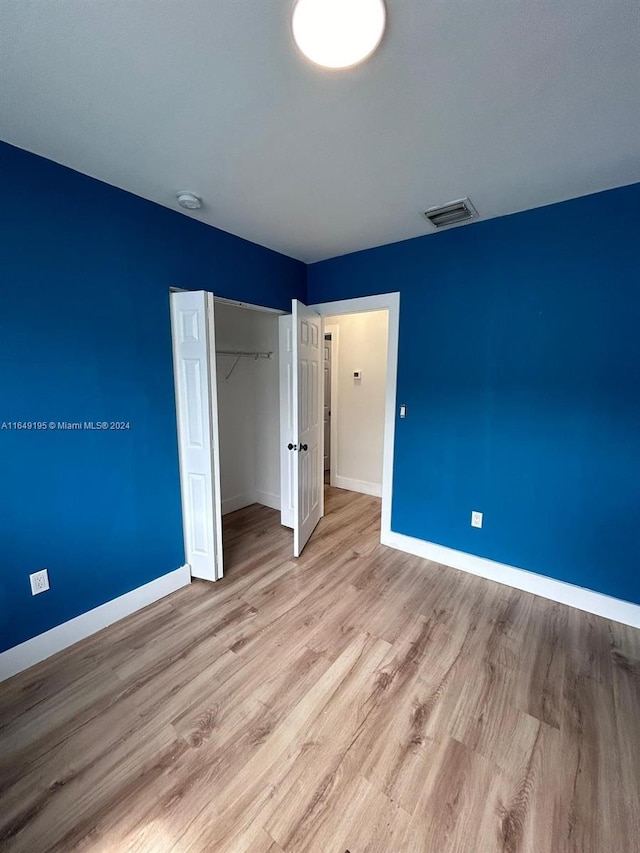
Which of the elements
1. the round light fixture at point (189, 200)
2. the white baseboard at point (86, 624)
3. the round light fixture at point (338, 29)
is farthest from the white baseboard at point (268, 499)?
the round light fixture at point (338, 29)

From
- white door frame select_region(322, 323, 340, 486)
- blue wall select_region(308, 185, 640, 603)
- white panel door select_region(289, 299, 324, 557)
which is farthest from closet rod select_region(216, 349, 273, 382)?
blue wall select_region(308, 185, 640, 603)

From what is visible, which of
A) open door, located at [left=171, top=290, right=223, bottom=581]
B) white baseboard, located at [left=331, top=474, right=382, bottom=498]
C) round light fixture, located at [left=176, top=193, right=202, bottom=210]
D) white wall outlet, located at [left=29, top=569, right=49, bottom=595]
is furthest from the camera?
white baseboard, located at [left=331, top=474, right=382, bottom=498]

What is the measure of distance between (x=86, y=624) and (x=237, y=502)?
200 cm

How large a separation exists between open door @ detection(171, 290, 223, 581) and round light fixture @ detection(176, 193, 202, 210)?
50 cm

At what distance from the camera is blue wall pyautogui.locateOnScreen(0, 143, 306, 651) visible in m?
1.66

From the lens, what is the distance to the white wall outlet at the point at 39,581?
176 centimetres

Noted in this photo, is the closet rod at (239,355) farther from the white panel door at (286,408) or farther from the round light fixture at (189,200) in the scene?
the round light fixture at (189,200)

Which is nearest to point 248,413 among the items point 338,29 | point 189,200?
point 189,200

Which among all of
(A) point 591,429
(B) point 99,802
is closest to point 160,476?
(B) point 99,802

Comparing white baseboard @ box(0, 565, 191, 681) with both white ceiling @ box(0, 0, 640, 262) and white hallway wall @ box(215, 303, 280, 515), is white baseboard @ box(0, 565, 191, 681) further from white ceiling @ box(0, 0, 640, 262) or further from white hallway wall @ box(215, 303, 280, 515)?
white ceiling @ box(0, 0, 640, 262)

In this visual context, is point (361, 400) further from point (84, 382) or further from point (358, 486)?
point (84, 382)

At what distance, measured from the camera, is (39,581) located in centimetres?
178

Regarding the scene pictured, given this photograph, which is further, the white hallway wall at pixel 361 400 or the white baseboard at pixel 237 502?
the white hallway wall at pixel 361 400

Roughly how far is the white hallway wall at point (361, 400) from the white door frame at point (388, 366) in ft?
3.62
